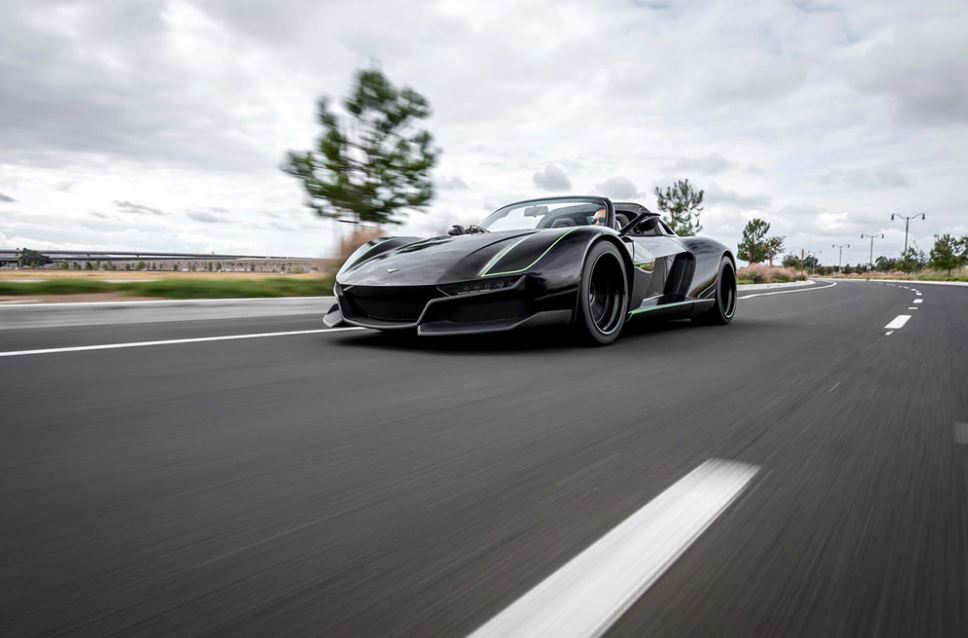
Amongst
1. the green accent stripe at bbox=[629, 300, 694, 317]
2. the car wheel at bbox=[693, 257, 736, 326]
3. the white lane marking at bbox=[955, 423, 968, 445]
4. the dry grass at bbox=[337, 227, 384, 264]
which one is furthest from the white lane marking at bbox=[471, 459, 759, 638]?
the dry grass at bbox=[337, 227, 384, 264]

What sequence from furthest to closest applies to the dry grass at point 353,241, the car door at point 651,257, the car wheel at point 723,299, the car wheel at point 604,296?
the dry grass at point 353,241 → the car wheel at point 723,299 → the car door at point 651,257 → the car wheel at point 604,296

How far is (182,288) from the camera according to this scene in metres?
9.38

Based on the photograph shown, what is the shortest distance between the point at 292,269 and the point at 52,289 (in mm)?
6160

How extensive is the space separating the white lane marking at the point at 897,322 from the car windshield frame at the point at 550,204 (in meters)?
3.40

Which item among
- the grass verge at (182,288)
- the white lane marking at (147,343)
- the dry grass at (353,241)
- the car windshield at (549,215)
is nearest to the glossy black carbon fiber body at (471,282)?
the car windshield at (549,215)

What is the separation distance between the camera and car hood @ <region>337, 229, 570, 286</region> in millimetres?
4438

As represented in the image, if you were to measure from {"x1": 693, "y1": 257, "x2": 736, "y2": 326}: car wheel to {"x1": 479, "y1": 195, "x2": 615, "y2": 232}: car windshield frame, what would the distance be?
1833mm

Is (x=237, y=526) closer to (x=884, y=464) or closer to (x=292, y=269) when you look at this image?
(x=884, y=464)

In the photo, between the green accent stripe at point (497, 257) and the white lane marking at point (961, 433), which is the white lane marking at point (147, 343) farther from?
the white lane marking at point (961, 433)

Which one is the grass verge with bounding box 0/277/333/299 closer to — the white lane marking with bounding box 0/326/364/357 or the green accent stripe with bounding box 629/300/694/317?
the white lane marking with bounding box 0/326/364/357

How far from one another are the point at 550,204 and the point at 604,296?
1.10 meters

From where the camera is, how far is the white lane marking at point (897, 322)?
721 centimetres

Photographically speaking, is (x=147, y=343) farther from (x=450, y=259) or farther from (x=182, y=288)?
(x=182, y=288)

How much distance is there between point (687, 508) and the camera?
66.1 inches
